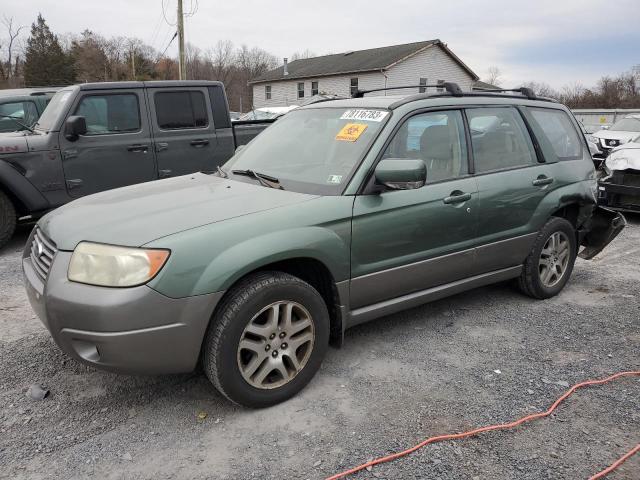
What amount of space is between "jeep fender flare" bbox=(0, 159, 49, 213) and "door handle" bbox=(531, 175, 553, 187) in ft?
17.6

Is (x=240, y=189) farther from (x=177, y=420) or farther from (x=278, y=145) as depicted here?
(x=177, y=420)

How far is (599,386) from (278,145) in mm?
2700

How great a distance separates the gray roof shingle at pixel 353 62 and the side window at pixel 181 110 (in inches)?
1013

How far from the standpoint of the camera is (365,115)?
357 cm

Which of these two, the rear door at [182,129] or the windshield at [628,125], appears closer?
the rear door at [182,129]

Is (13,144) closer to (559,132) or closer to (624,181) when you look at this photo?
(559,132)

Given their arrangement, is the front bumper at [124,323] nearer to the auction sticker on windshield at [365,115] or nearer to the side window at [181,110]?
the auction sticker on windshield at [365,115]

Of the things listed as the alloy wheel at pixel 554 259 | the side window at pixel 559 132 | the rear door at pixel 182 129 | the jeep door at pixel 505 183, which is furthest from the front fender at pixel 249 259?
the rear door at pixel 182 129

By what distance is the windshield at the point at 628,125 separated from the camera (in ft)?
46.2

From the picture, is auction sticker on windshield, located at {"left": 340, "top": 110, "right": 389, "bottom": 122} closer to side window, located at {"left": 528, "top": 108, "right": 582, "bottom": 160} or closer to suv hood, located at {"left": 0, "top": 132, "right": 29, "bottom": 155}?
side window, located at {"left": 528, "top": 108, "right": 582, "bottom": 160}

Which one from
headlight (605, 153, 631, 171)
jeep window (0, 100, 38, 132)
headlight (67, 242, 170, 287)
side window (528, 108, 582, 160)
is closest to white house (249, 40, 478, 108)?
headlight (605, 153, 631, 171)

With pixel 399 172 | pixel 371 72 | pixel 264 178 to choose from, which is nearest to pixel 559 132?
pixel 399 172

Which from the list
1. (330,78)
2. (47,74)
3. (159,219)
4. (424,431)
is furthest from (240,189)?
(47,74)

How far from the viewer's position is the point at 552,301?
15.3 feet
